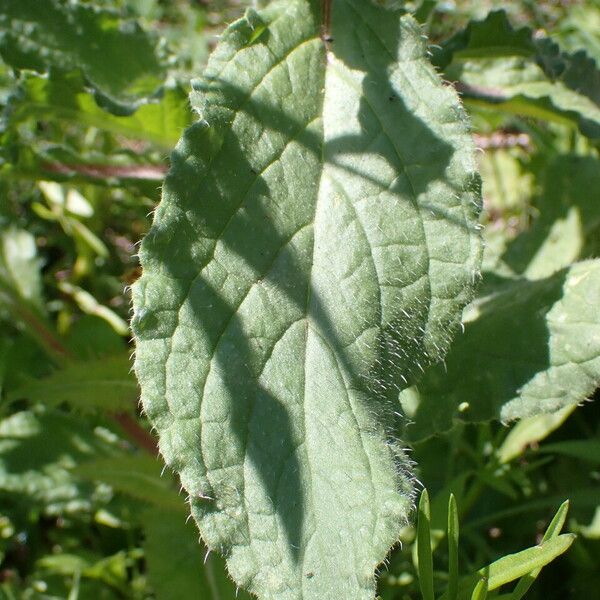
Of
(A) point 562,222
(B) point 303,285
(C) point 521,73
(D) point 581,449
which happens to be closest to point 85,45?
(B) point 303,285

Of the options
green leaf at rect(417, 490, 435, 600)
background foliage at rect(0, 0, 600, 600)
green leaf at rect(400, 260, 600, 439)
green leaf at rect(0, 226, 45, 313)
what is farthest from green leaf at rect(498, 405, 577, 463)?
green leaf at rect(0, 226, 45, 313)

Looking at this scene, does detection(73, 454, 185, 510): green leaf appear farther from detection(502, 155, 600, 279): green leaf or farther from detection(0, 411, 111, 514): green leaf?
detection(502, 155, 600, 279): green leaf

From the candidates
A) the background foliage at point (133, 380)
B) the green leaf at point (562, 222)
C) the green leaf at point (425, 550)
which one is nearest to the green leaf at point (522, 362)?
the background foliage at point (133, 380)

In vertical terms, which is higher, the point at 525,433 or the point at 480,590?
the point at 480,590

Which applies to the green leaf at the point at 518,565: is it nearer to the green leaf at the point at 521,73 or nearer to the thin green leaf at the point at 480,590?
the thin green leaf at the point at 480,590

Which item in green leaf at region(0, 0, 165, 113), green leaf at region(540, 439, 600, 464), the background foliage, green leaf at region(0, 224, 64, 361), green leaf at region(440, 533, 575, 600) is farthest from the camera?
green leaf at region(0, 224, 64, 361)

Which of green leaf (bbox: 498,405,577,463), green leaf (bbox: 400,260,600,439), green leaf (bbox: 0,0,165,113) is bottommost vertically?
green leaf (bbox: 498,405,577,463)

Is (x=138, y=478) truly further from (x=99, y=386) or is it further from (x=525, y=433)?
(x=525, y=433)
